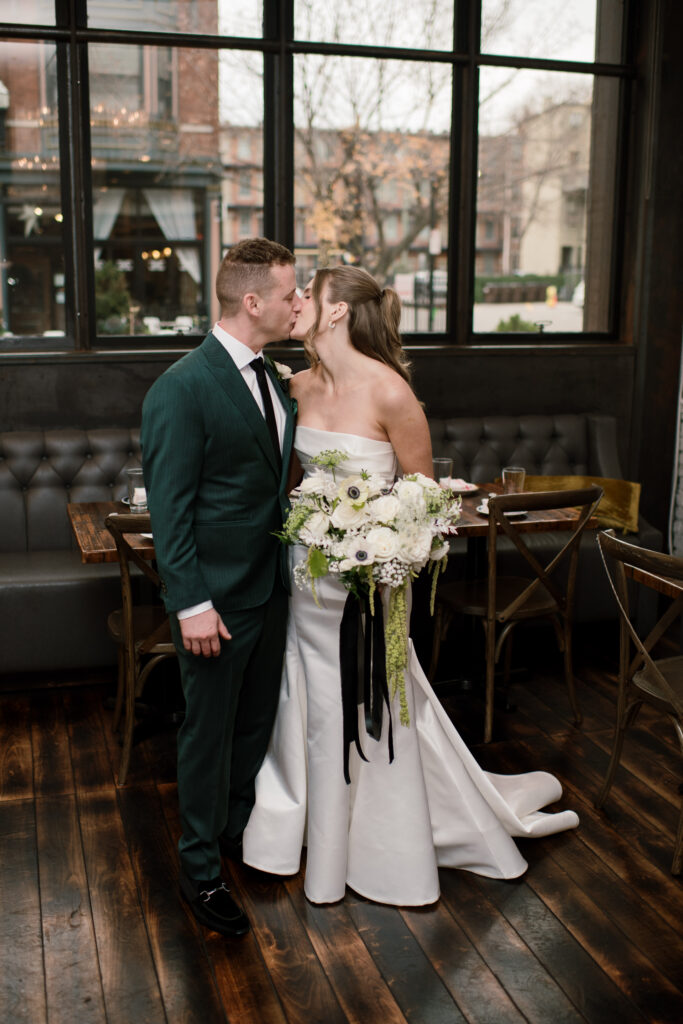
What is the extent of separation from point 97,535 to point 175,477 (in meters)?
1.44

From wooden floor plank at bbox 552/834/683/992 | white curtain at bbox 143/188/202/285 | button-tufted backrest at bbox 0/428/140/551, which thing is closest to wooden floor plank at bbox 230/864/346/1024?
wooden floor plank at bbox 552/834/683/992

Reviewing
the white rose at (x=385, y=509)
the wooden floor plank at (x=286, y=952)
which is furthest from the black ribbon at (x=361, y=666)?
the wooden floor plank at (x=286, y=952)

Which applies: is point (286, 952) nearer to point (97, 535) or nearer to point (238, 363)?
point (238, 363)

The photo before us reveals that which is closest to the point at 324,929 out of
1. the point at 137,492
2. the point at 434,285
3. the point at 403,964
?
the point at 403,964

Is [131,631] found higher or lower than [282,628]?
lower

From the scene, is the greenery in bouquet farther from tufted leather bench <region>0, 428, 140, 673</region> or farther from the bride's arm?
tufted leather bench <region>0, 428, 140, 673</region>

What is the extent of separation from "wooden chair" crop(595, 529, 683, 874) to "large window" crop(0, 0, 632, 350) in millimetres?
2895

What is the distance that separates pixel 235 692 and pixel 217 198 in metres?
3.66

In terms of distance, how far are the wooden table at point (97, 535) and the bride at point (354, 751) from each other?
3.06ft

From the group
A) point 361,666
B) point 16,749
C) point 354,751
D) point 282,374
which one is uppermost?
Answer: point 282,374

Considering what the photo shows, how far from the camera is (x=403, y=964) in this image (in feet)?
8.54

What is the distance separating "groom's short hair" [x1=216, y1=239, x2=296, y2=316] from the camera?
2.65 metres

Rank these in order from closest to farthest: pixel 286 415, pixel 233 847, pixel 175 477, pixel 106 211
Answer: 1. pixel 175 477
2. pixel 286 415
3. pixel 233 847
4. pixel 106 211

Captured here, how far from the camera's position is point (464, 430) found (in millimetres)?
5445
